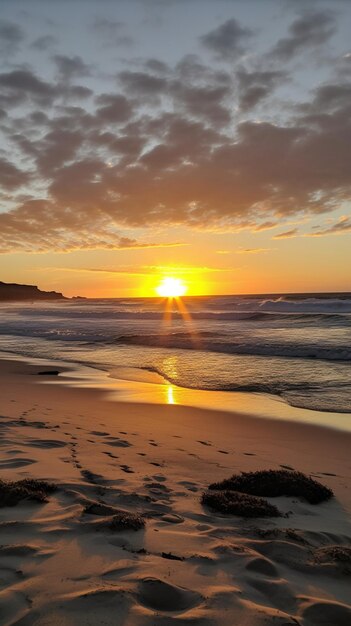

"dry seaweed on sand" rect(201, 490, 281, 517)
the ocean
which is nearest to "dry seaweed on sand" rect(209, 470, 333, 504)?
"dry seaweed on sand" rect(201, 490, 281, 517)

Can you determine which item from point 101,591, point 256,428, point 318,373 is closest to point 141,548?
point 101,591

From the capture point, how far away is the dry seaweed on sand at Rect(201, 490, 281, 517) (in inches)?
160

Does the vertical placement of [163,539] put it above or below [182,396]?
above

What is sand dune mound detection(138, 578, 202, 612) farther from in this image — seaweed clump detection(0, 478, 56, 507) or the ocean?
the ocean

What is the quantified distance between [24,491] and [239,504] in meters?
2.05

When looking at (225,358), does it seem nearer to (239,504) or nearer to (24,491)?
(239,504)

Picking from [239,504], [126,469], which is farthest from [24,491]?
[239,504]

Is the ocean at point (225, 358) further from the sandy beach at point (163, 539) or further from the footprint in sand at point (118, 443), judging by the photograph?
the footprint in sand at point (118, 443)

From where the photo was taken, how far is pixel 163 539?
11.3ft

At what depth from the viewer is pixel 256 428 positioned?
7.70m

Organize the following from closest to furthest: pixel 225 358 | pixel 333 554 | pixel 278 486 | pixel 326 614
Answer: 1. pixel 326 614
2. pixel 333 554
3. pixel 278 486
4. pixel 225 358

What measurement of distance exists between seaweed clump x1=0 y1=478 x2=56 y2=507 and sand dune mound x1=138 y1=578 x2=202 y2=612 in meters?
1.59

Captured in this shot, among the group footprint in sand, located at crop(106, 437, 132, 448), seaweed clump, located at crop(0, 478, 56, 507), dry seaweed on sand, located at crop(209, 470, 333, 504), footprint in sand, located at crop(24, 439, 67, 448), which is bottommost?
footprint in sand, located at crop(106, 437, 132, 448)

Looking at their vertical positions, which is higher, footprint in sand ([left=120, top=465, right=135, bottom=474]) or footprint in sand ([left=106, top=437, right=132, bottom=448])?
footprint in sand ([left=120, top=465, right=135, bottom=474])
